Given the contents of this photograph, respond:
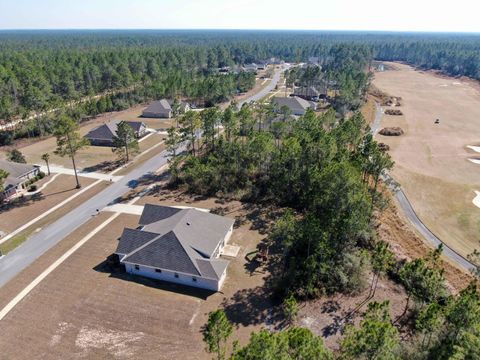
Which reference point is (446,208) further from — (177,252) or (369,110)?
(369,110)

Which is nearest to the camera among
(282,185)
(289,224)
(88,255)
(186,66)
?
(289,224)

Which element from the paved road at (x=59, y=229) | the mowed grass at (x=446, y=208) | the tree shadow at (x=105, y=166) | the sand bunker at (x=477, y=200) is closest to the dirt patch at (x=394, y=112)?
the mowed grass at (x=446, y=208)

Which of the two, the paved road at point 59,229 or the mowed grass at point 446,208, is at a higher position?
the paved road at point 59,229

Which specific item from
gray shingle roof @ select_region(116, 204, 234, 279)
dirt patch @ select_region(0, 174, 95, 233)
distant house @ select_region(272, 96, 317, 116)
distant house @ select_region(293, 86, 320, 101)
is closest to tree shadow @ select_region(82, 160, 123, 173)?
dirt patch @ select_region(0, 174, 95, 233)

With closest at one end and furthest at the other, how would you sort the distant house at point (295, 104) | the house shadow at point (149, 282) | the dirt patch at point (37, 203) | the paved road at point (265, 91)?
the house shadow at point (149, 282)
the dirt patch at point (37, 203)
the distant house at point (295, 104)
the paved road at point (265, 91)

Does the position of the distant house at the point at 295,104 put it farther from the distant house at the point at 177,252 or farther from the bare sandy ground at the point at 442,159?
the distant house at the point at 177,252

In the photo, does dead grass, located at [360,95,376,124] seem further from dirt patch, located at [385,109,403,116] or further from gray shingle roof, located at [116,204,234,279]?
gray shingle roof, located at [116,204,234,279]

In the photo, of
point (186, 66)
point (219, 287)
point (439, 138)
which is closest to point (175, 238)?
point (219, 287)

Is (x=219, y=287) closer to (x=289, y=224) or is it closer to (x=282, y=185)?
(x=289, y=224)
